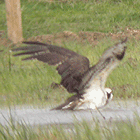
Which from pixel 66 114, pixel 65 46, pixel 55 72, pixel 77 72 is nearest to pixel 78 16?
pixel 65 46

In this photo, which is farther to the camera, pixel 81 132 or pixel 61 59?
pixel 61 59

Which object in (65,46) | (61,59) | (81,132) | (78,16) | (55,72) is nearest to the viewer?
(81,132)

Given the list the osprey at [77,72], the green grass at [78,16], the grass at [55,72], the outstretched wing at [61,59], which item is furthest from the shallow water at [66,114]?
the green grass at [78,16]

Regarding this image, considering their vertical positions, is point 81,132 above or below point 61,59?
below

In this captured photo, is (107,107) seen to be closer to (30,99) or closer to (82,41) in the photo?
(30,99)

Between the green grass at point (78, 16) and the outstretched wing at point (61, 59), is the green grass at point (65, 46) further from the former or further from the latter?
the outstretched wing at point (61, 59)

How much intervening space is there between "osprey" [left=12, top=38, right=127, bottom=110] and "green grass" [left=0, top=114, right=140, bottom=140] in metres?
0.60

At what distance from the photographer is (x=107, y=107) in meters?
3.74

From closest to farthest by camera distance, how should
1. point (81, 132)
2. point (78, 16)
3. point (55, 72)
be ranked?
1. point (81, 132)
2. point (55, 72)
3. point (78, 16)

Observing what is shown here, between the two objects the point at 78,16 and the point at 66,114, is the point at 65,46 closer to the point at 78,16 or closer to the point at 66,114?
the point at 78,16

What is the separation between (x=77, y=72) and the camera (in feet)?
11.0

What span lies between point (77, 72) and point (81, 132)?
2.92 ft

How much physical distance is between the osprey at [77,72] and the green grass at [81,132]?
602mm

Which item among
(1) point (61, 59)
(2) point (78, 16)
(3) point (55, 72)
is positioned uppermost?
(1) point (61, 59)
